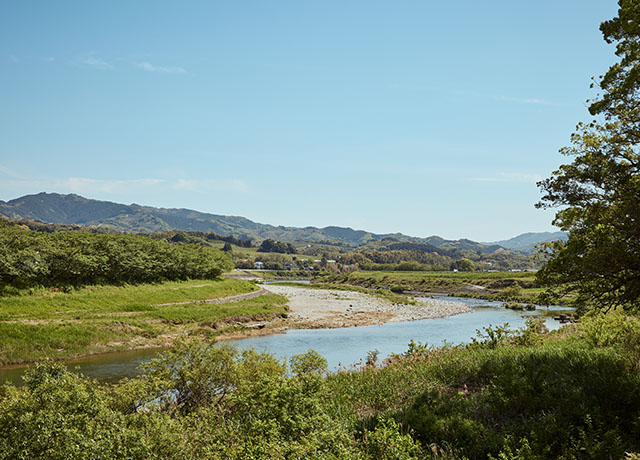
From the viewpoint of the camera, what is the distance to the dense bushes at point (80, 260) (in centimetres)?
4253

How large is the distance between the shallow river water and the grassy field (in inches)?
81.3

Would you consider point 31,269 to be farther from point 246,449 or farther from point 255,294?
point 246,449

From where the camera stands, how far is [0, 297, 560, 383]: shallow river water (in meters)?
28.7

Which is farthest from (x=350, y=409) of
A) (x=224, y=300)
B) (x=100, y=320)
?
(x=224, y=300)

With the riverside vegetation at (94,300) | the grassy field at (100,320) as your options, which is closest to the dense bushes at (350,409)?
the grassy field at (100,320)

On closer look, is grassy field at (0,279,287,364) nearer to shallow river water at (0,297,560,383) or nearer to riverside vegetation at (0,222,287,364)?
riverside vegetation at (0,222,287,364)

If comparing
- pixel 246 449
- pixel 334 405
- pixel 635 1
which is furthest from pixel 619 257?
pixel 246 449

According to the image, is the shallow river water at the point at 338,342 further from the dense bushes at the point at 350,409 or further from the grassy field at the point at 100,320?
the dense bushes at the point at 350,409

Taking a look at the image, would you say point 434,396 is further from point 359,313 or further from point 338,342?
point 359,313

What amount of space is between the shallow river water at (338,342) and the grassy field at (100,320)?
207 cm

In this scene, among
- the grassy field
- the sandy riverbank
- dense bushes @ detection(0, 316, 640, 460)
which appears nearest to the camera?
dense bushes @ detection(0, 316, 640, 460)

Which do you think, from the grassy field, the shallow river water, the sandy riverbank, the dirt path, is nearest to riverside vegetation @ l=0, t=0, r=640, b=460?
the shallow river water

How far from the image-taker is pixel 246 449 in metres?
6.96

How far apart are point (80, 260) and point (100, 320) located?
14.0 m
